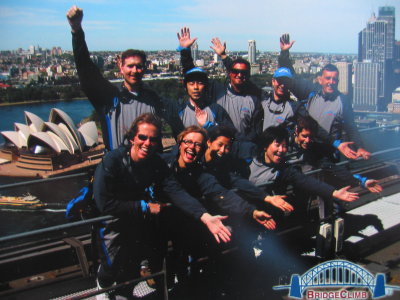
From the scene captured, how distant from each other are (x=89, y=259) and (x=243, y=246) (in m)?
0.90

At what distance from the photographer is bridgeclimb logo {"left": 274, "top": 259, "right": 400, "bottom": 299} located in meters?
2.29

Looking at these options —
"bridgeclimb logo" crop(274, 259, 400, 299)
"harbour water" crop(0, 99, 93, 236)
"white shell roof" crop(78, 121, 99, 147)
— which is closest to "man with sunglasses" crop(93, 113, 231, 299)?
"bridgeclimb logo" crop(274, 259, 400, 299)

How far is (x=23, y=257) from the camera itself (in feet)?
7.90

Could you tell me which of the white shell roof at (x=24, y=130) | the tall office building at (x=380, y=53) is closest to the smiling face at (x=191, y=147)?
the white shell roof at (x=24, y=130)

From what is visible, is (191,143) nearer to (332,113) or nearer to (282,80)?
(282,80)

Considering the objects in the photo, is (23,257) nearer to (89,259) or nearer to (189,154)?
(89,259)

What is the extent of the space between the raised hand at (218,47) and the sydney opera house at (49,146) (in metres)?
34.0

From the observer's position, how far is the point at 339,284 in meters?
2.31

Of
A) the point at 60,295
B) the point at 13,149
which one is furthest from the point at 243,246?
the point at 13,149

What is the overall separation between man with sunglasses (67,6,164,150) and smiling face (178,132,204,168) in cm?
49

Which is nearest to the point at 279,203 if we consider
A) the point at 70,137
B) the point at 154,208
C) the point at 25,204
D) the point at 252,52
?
the point at 154,208

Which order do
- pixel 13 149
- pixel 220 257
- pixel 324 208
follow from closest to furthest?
pixel 220 257, pixel 324 208, pixel 13 149

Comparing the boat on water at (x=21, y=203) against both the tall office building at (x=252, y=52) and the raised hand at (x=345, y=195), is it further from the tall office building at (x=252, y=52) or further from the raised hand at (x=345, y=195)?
the raised hand at (x=345, y=195)

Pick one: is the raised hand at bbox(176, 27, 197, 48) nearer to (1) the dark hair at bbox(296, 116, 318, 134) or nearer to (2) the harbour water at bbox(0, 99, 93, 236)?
(1) the dark hair at bbox(296, 116, 318, 134)
